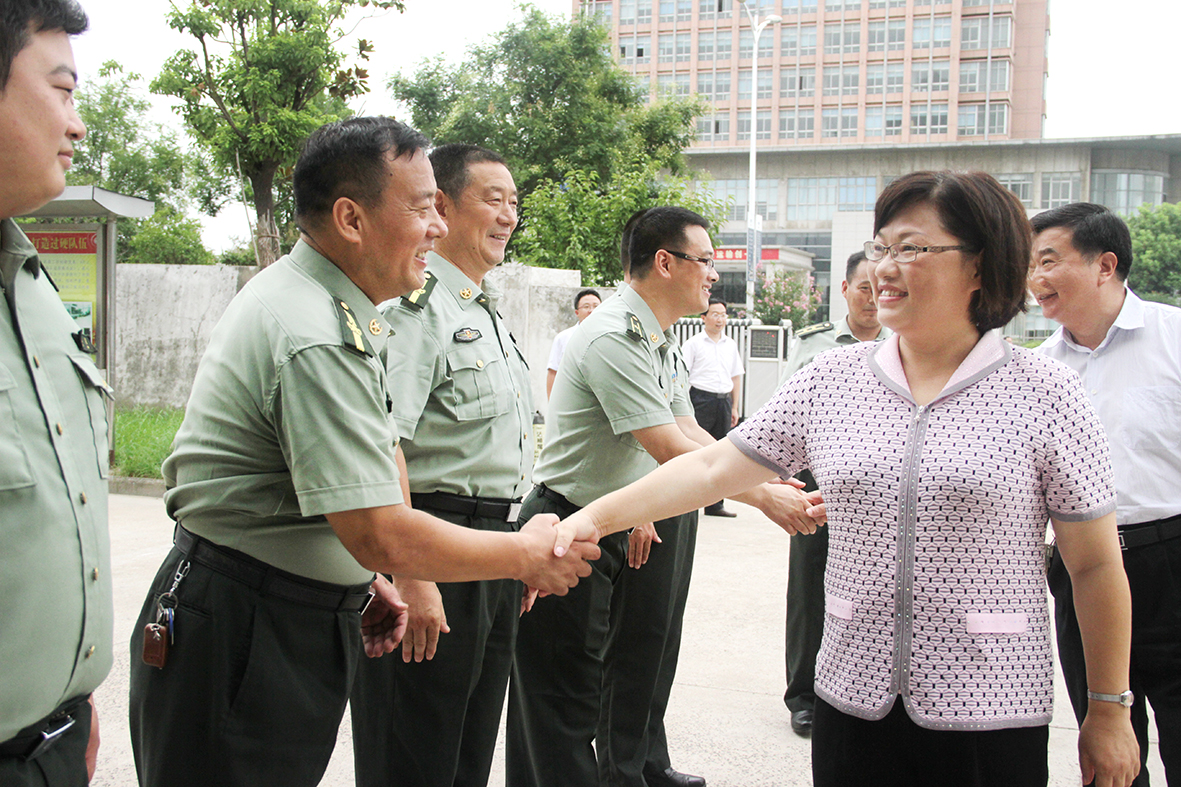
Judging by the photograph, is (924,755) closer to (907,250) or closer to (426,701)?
(907,250)

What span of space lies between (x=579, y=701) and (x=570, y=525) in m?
0.88

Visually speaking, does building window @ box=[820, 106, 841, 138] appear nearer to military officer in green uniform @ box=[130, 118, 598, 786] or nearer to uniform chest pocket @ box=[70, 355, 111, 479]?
military officer in green uniform @ box=[130, 118, 598, 786]

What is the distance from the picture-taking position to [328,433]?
63.9 inches

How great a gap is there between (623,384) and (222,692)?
1599mm

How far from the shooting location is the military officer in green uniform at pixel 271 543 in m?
1.64

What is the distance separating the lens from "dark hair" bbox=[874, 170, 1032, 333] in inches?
70.9

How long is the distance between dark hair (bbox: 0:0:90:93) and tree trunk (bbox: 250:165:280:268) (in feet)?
32.6

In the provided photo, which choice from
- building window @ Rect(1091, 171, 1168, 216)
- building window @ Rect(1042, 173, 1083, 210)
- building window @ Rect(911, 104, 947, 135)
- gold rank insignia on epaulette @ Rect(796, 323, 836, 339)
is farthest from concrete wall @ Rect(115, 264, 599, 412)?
building window @ Rect(911, 104, 947, 135)

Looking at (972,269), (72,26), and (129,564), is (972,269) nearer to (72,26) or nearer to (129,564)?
(72,26)

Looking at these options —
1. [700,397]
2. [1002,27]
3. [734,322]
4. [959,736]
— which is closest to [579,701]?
[959,736]

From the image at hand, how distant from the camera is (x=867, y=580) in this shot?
1.78 metres

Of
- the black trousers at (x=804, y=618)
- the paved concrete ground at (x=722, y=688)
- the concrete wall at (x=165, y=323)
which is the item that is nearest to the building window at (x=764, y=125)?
the concrete wall at (x=165, y=323)

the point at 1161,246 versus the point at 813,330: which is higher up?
the point at 813,330

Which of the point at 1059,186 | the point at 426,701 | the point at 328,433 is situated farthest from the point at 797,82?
the point at 328,433
